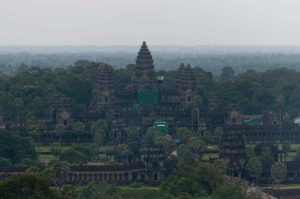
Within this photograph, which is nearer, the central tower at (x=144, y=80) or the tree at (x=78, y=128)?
the tree at (x=78, y=128)

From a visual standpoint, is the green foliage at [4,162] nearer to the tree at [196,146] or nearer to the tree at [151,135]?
the tree at [151,135]

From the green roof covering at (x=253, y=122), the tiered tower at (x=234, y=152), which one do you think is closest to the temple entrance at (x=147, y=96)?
the green roof covering at (x=253, y=122)

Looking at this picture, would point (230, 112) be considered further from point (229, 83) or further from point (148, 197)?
point (148, 197)

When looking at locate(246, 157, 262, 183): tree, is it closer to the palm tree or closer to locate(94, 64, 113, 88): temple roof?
the palm tree

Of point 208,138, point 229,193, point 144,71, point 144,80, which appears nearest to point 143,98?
point 144,80

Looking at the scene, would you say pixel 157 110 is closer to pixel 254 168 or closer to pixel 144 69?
pixel 144 69

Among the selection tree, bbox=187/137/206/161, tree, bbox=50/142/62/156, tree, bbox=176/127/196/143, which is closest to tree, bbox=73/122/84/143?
tree, bbox=50/142/62/156

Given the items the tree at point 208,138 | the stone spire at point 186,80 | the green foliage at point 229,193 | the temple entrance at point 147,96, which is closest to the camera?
the green foliage at point 229,193
